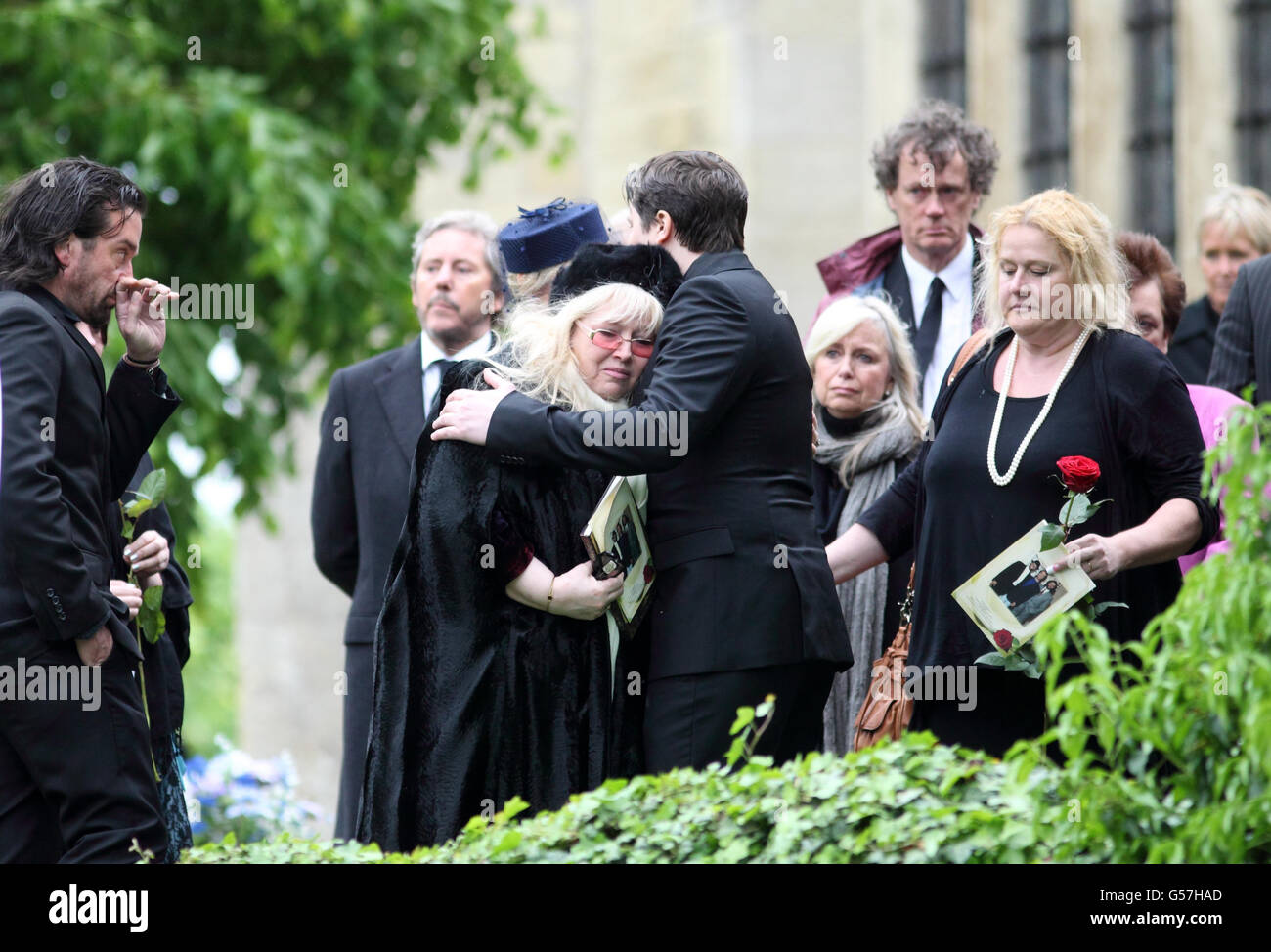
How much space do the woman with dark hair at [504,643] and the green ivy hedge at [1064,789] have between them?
774mm

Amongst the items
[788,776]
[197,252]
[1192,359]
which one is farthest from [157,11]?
[788,776]

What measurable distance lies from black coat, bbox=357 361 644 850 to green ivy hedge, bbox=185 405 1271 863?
77cm

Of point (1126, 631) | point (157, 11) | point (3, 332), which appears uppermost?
point (157, 11)

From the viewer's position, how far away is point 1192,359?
7500 mm

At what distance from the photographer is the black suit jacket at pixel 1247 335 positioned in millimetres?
6203

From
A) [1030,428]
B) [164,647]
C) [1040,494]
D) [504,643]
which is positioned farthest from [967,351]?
[164,647]

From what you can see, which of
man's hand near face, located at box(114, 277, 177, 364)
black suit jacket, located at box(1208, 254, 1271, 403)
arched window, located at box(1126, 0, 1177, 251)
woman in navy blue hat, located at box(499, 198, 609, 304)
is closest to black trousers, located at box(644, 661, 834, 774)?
woman in navy blue hat, located at box(499, 198, 609, 304)

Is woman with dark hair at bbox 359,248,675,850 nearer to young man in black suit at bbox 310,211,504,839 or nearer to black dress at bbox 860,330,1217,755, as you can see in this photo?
black dress at bbox 860,330,1217,755

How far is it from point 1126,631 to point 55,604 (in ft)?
8.63

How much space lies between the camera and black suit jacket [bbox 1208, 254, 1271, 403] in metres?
6.20

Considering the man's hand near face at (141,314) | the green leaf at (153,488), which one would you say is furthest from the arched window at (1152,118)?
the man's hand near face at (141,314)

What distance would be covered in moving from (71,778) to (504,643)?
1.12 m

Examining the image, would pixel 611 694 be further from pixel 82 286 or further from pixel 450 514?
pixel 82 286

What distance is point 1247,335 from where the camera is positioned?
6.30 meters
